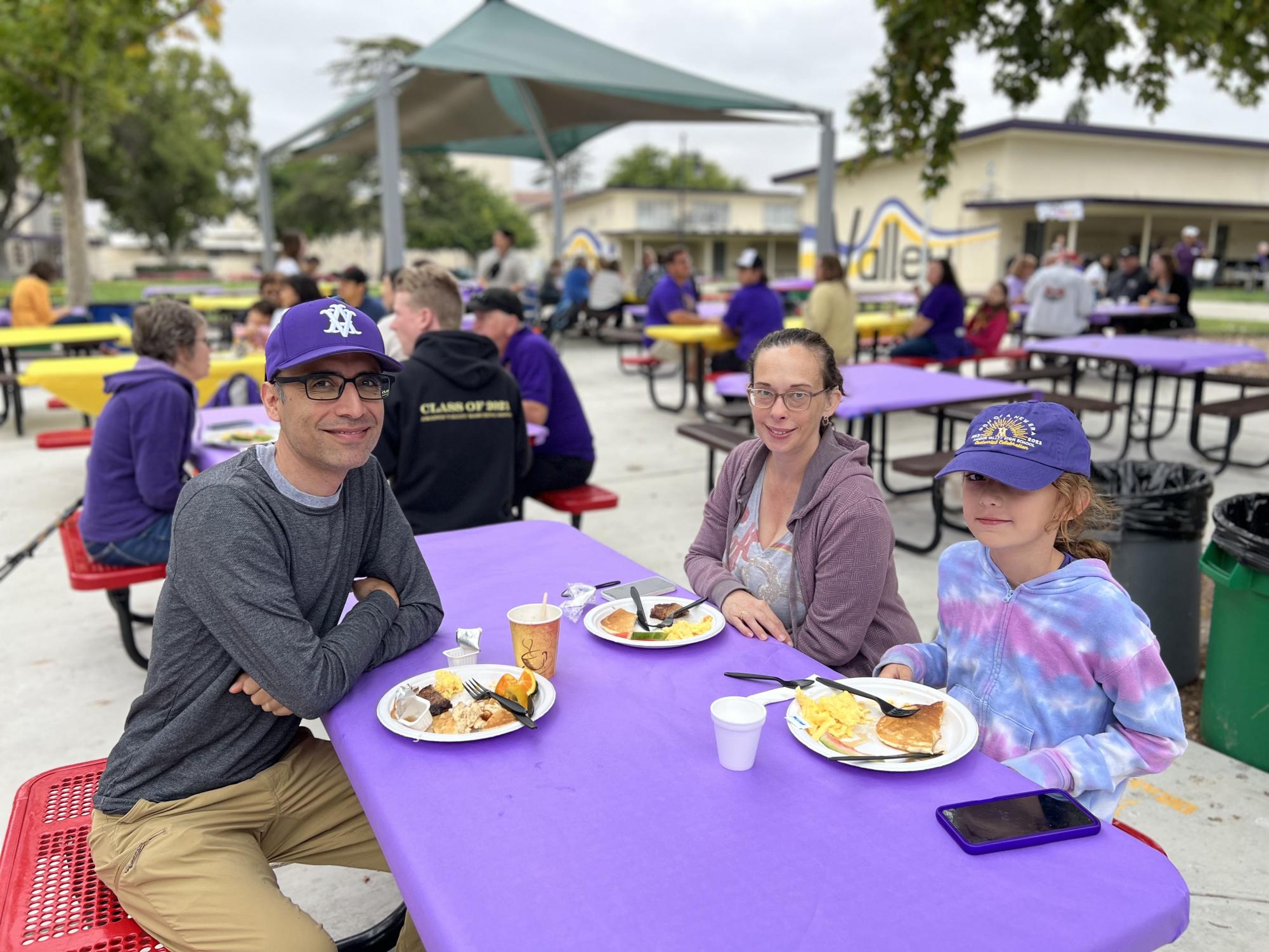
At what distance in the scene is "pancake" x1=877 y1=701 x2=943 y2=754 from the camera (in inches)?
58.7

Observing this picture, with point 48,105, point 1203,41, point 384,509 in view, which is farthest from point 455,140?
point 384,509

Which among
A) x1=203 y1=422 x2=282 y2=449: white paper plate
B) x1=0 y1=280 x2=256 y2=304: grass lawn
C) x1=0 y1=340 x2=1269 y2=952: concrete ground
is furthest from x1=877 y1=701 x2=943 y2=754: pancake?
x1=0 y1=280 x2=256 y2=304: grass lawn

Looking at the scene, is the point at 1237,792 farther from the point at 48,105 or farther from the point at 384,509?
the point at 48,105

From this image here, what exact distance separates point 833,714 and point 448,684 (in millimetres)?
727

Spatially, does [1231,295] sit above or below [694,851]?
above

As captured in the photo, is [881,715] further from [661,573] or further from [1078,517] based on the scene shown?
[661,573]

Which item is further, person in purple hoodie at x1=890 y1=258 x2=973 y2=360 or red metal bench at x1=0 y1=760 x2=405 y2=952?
person in purple hoodie at x1=890 y1=258 x2=973 y2=360

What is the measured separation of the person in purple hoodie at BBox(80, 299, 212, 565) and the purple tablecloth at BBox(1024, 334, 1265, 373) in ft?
21.5

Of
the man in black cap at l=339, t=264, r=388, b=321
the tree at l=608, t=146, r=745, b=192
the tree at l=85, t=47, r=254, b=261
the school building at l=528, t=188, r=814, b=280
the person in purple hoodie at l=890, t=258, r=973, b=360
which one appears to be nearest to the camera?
the man in black cap at l=339, t=264, r=388, b=321

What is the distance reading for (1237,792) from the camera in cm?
286

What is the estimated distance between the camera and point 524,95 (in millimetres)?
12711

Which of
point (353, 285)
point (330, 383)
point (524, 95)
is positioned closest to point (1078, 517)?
point (330, 383)

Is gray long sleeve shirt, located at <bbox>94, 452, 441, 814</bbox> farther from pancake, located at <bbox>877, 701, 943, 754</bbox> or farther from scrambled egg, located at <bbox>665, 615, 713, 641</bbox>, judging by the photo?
pancake, located at <bbox>877, 701, 943, 754</bbox>

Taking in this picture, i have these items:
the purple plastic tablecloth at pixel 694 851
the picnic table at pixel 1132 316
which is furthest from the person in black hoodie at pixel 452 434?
the picnic table at pixel 1132 316
